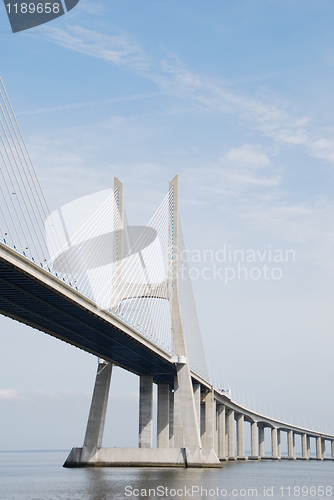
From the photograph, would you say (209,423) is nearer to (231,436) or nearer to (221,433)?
(221,433)

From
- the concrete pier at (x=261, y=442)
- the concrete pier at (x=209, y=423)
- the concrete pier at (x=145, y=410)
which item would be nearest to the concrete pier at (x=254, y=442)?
the concrete pier at (x=261, y=442)

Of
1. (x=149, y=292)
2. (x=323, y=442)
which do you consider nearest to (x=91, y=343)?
(x=149, y=292)

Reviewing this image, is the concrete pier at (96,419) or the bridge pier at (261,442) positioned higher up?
the bridge pier at (261,442)

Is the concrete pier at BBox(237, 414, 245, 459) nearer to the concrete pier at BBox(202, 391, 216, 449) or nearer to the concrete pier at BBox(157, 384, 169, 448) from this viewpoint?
the concrete pier at BBox(202, 391, 216, 449)

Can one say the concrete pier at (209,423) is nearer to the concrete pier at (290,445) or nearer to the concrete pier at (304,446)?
the concrete pier at (290,445)

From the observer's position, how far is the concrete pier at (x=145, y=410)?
2461 inches

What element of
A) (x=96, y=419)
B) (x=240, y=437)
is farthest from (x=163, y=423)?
(x=240, y=437)

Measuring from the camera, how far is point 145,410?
6362 centimetres

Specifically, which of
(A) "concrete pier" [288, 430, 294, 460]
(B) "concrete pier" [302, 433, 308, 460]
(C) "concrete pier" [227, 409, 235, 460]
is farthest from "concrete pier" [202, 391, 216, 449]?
(B) "concrete pier" [302, 433, 308, 460]

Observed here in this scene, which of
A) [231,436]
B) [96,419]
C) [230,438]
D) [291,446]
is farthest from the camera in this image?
[291,446]

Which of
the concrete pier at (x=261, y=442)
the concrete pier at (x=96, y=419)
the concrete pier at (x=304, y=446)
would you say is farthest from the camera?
the concrete pier at (x=304, y=446)

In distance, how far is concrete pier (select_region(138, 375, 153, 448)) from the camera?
62500mm

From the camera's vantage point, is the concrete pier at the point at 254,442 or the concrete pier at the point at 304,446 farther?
the concrete pier at the point at 304,446

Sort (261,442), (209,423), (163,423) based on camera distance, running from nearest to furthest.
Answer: (163,423), (209,423), (261,442)
